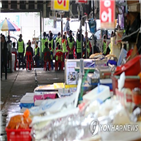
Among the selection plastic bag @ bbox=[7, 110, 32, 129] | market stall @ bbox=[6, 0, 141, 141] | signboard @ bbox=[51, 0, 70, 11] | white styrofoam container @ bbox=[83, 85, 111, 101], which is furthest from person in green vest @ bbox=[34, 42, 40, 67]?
Result: white styrofoam container @ bbox=[83, 85, 111, 101]

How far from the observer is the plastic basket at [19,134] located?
146 inches

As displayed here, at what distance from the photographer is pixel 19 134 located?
3.73 meters

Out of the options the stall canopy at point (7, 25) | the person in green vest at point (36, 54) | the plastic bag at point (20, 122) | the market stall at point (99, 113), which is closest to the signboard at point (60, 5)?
the plastic bag at point (20, 122)

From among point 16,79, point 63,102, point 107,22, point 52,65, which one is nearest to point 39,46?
point 52,65

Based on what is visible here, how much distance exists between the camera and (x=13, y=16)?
68.9ft

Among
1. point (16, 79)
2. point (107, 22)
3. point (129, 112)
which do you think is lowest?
point (16, 79)

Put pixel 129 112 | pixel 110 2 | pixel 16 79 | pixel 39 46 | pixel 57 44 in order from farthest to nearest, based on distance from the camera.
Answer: pixel 39 46
pixel 57 44
pixel 16 79
pixel 110 2
pixel 129 112

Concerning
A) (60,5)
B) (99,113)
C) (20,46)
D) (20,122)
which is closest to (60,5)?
(60,5)

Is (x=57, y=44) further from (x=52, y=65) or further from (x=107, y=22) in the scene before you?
(x=107, y=22)

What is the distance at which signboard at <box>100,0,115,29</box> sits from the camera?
17.1 ft

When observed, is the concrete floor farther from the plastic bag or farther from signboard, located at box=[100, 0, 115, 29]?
signboard, located at box=[100, 0, 115, 29]

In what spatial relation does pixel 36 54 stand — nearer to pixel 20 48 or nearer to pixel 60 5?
pixel 20 48

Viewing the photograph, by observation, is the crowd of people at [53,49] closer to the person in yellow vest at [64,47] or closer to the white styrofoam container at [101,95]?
the person in yellow vest at [64,47]

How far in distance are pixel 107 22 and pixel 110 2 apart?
32 cm
